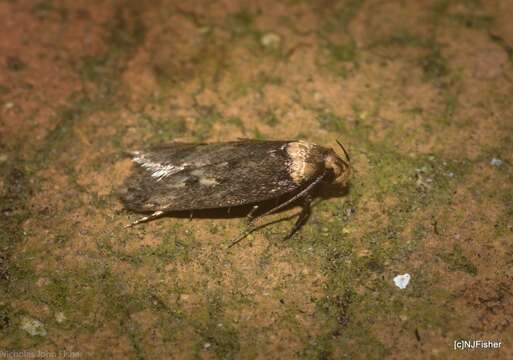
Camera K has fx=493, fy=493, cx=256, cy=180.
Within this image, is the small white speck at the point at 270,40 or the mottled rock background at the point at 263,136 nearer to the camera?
the mottled rock background at the point at 263,136

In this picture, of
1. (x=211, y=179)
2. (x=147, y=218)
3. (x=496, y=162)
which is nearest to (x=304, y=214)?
(x=211, y=179)

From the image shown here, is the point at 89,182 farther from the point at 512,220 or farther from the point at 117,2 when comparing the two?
the point at 512,220

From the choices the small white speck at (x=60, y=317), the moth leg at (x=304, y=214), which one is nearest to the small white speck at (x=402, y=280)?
the moth leg at (x=304, y=214)

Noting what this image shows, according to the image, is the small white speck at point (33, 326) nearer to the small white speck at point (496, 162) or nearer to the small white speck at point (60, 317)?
the small white speck at point (60, 317)

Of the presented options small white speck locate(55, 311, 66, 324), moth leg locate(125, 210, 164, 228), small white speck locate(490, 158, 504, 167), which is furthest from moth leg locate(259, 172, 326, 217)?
small white speck locate(55, 311, 66, 324)

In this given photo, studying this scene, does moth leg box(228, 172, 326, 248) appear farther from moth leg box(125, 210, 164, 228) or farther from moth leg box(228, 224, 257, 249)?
moth leg box(125, 210, 164, 228)

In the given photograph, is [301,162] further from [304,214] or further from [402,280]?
[402,280]

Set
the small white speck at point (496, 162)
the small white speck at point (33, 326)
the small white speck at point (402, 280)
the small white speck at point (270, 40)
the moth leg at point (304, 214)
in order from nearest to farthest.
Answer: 1. the small white speck at point (33, 326)
2. the small white speck at point (402, 280)
3. the moth leg at point (304, 214)
4. the small white speck at point (496, 162)
5. the small white speck at point (270, 40)
